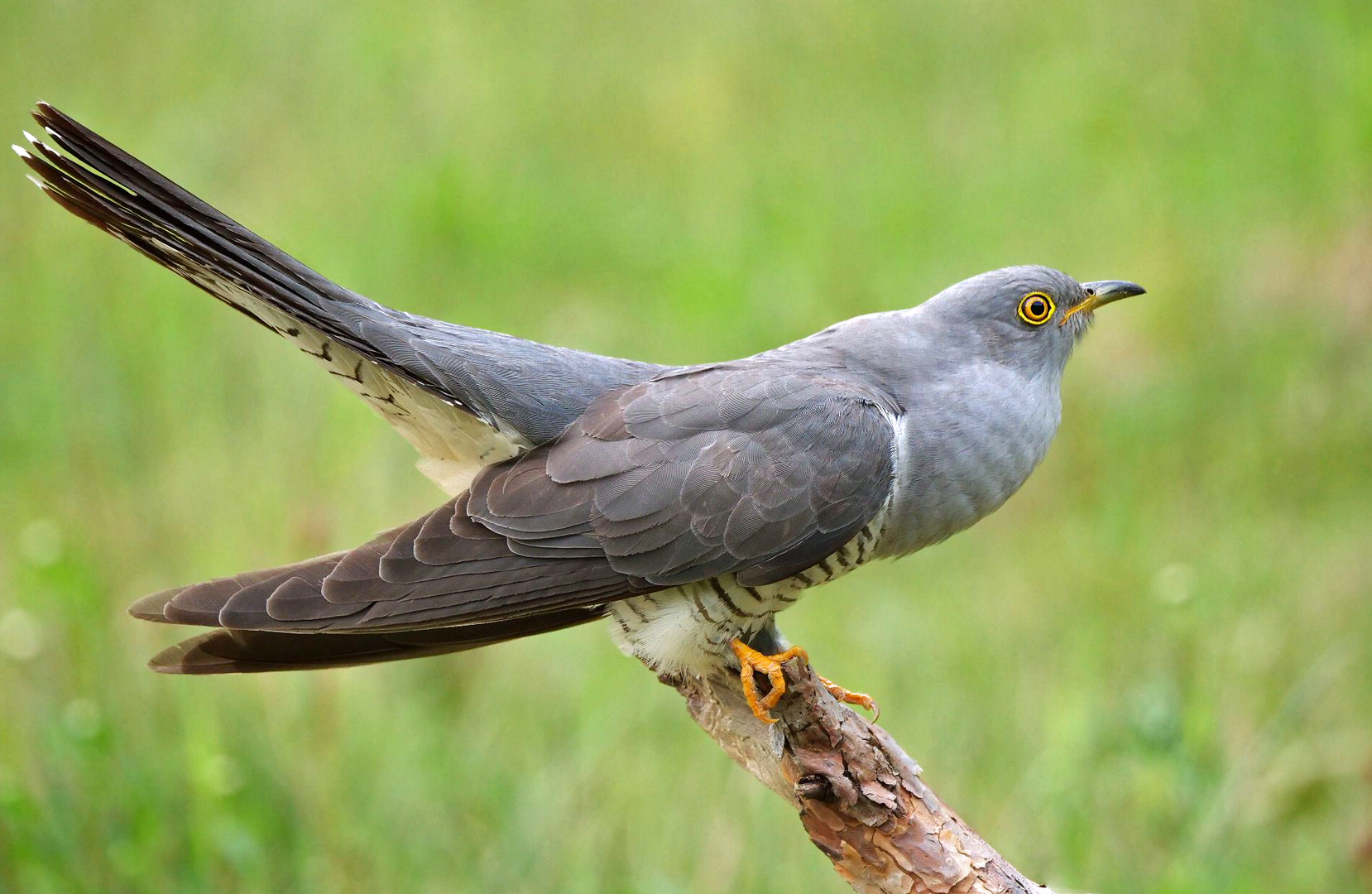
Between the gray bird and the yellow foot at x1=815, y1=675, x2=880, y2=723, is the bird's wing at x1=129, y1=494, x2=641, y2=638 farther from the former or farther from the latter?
the yellow foot at x1=815, y1=675, x2=880, y2=723

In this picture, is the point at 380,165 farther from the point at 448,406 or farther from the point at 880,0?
the point at 448,406

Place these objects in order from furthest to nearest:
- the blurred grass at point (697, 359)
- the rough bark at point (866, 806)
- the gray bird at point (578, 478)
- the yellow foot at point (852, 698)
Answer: the blurred grass at point (697, 359) → the yellow foot at point (852, 698) → the gray bird at point (578, 478) → the rough bark at point (866, 806)

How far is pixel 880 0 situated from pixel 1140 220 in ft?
9.06

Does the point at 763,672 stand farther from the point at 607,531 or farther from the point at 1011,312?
the point at 1011,312

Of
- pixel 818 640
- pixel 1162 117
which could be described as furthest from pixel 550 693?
pixel 1162 117

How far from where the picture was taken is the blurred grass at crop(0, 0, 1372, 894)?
3.93 metres

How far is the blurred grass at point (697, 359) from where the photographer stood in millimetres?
3930

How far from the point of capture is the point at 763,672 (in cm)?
294

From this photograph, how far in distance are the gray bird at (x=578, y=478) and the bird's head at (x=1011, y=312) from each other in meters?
0.13

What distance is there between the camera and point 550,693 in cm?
481

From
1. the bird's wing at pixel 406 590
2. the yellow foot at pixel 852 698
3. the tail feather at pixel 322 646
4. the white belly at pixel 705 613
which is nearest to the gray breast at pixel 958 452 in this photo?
the white belly at pixel 705 613

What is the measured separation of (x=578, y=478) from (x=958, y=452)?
904 millimetres

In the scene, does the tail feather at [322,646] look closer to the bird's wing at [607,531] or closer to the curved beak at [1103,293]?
the bird's wing at [607,531]

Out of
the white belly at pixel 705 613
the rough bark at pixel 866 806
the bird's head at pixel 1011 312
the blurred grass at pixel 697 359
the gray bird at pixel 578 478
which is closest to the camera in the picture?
the rough bark at pixel 866 806
